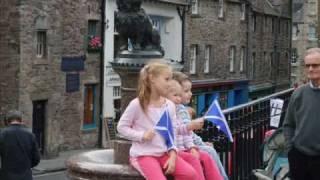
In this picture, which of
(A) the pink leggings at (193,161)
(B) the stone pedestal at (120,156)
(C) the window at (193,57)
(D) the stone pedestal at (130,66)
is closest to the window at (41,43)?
(C) the window at (193,57)

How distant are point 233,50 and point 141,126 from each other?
40049 mm

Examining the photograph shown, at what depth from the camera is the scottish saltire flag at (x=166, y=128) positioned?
20.2 feet

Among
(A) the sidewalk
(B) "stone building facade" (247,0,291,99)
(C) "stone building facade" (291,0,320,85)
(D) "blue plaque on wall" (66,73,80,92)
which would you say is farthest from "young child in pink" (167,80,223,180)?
(C) "stone building facade" (291,0,320,85)

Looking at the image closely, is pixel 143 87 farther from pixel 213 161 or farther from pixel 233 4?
pixel 233 4

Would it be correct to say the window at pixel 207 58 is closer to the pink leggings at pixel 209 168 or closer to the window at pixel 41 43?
the window at pixel 41 43

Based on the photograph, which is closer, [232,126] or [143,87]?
[143,87]

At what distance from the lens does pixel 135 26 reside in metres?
7.61

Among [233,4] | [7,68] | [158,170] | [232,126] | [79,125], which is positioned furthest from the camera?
[233,4]

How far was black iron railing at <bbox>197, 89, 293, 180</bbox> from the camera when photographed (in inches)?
356

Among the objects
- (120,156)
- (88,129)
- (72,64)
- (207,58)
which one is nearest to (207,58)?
(207,58)

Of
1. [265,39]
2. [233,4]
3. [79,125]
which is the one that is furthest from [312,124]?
[265,39]

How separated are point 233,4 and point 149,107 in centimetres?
3973

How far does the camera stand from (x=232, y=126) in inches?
368

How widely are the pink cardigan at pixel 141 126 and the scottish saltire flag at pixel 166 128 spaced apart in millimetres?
35
